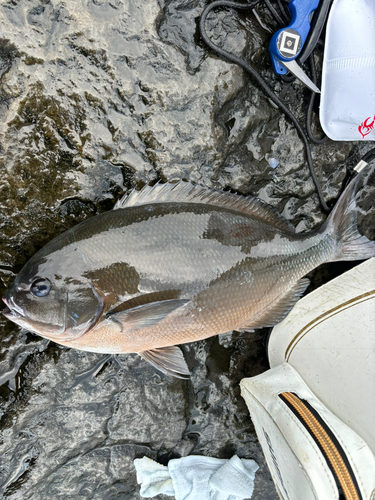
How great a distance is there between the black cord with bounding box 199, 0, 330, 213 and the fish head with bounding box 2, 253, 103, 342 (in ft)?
4.89

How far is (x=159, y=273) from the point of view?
5.23 ft

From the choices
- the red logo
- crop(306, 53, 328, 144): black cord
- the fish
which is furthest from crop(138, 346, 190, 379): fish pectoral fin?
the red logo

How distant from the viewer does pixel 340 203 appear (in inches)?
79.5

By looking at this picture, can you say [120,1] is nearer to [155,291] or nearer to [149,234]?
[149,234]

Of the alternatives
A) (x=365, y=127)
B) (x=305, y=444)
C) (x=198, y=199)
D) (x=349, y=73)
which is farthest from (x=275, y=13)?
(x=305, y=444)

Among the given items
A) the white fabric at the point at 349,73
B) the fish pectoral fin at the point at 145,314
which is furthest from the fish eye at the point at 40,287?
the white fabric at the point at 349,73

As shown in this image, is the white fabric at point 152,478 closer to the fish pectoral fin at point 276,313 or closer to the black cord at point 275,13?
the fish pectoral fin at point 276,313

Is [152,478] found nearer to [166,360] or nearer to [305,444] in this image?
[166,360]

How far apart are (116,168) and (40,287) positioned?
792 mm

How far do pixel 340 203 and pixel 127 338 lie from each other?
4.96ft

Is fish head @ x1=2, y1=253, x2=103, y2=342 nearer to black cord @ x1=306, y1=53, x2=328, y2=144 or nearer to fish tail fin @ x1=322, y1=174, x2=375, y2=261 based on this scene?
fish tail fin @ x1=322, y1=174, x2=375, y2=261

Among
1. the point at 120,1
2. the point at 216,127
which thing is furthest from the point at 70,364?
the point at 120,1

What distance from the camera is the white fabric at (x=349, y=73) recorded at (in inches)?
80.4

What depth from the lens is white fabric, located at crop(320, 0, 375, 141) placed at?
2042 mm
